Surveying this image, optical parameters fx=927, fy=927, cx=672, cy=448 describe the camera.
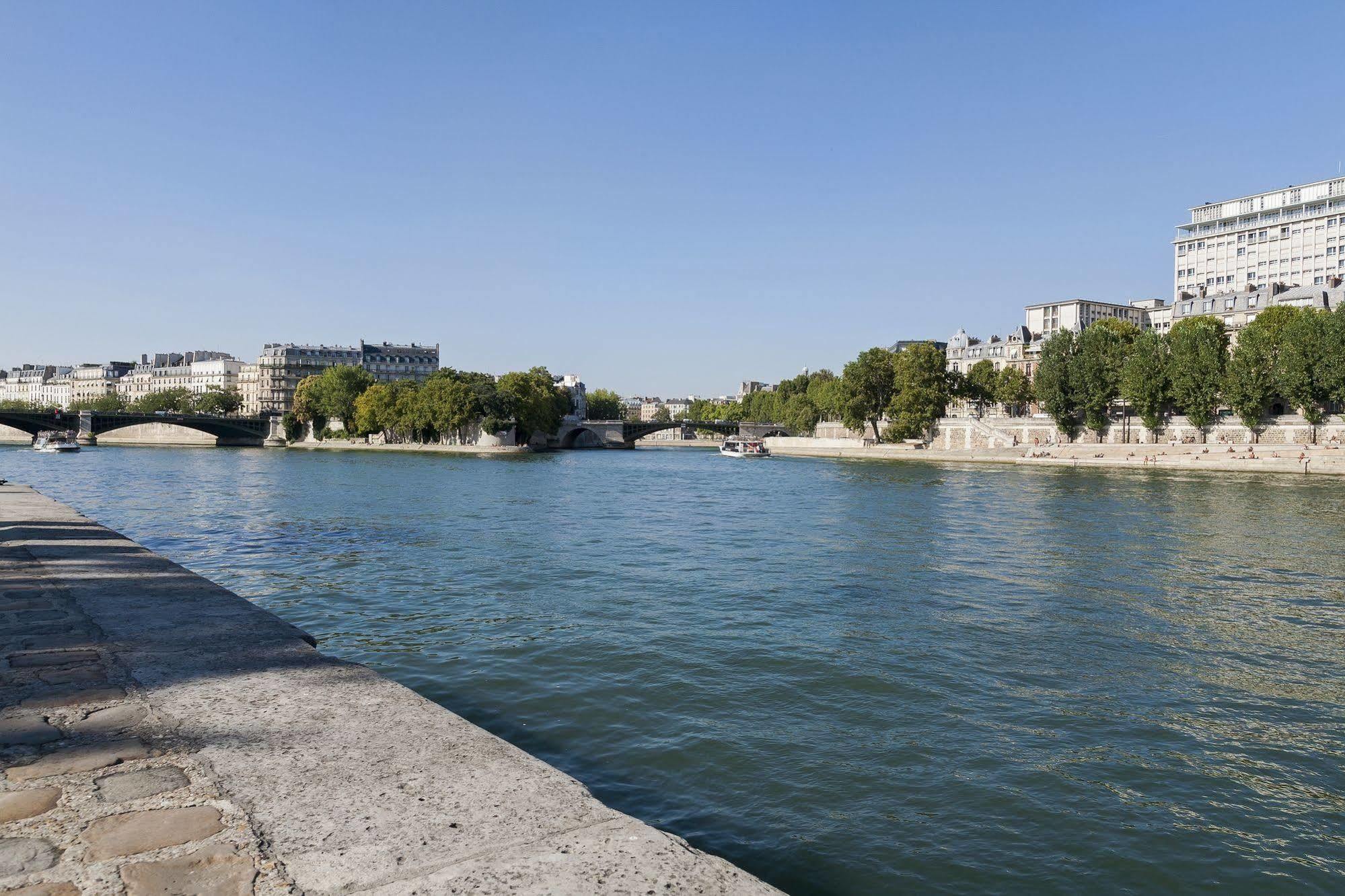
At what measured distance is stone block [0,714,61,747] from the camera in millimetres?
4895

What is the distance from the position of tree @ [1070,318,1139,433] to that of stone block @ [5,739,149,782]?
88716 mm

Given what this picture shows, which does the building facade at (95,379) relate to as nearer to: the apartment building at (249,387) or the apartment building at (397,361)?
the apartment building at (249,387)

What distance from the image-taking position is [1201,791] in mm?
7195

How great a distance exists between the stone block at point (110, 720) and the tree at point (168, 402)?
172m

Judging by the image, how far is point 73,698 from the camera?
5.63m

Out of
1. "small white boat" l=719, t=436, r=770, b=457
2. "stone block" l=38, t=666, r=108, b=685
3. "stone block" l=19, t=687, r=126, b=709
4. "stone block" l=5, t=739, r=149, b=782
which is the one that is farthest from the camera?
"small white boat" l=719, t=436, r=770, b=457

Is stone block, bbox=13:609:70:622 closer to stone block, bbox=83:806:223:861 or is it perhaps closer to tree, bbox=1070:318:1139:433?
stone block, bbox=83:806:223:861

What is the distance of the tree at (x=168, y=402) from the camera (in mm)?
158875

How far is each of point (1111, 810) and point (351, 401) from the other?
12180 cm

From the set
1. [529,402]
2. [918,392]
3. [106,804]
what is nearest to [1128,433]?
[918,392]

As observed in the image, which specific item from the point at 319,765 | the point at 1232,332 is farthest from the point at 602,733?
the point at 1232,332

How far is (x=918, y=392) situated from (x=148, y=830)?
96.4 m

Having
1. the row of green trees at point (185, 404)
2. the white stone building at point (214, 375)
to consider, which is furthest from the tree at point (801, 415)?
the white stone building at point (214, 375)

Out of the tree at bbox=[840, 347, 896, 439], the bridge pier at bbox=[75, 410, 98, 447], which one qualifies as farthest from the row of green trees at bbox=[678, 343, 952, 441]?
the bridge pier at bbox=[75, 410, 98, 447]
